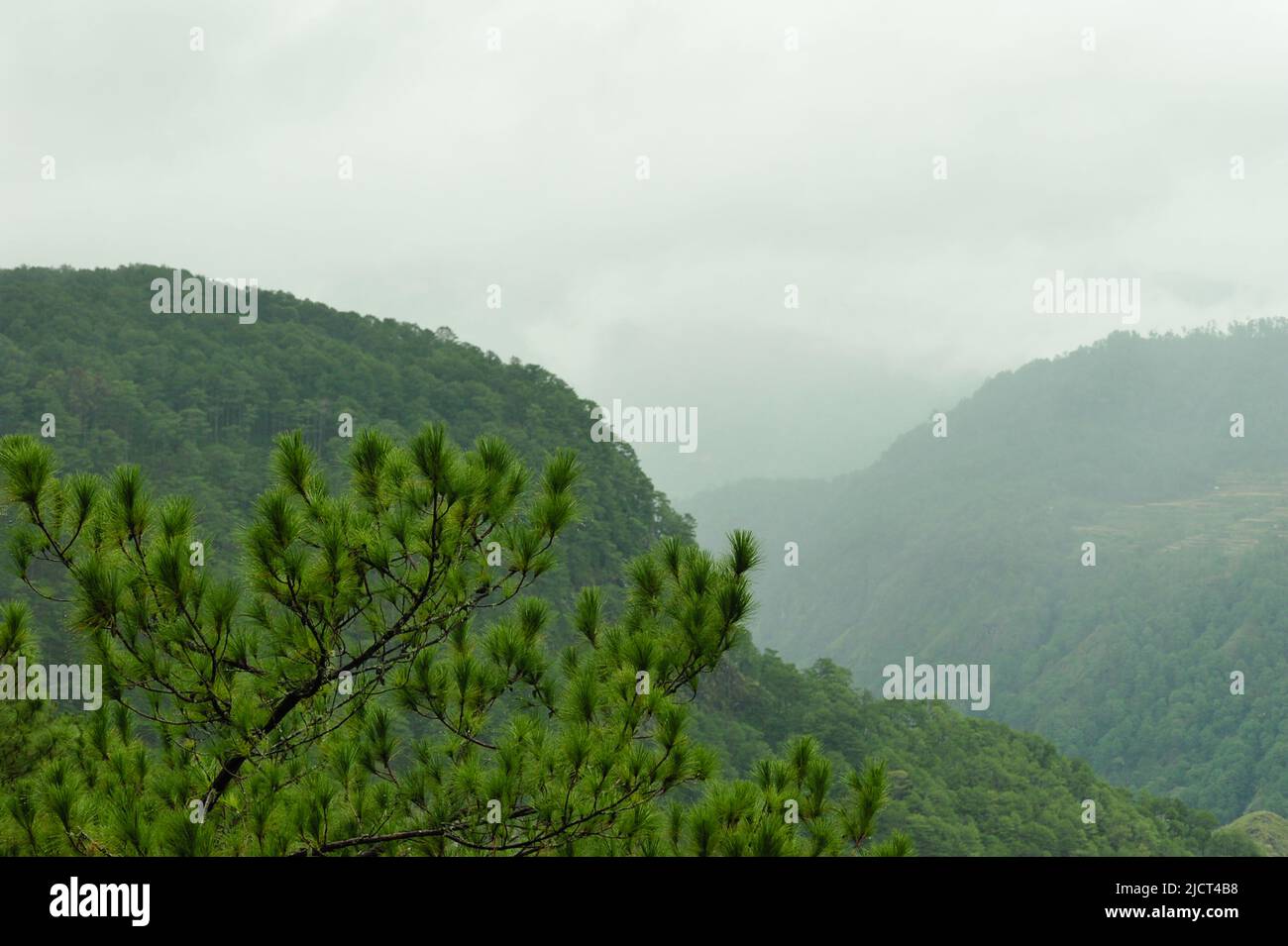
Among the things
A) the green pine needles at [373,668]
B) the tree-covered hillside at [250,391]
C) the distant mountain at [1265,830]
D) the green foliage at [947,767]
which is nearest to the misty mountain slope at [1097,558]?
the green foliage at [947,767]

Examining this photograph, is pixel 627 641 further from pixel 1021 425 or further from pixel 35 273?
pixel 1021 425

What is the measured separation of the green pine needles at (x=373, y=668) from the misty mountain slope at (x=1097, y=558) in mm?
37317

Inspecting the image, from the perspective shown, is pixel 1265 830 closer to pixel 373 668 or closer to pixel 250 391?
pixel 250 391

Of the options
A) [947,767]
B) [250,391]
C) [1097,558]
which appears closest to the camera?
[947,767]

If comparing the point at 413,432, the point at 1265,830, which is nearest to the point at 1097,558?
the point at 1265,830

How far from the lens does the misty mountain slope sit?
7088cm

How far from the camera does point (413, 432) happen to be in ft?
91.5

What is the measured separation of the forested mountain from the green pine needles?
81.4 ft

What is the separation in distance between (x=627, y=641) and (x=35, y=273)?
176ft

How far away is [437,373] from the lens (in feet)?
157

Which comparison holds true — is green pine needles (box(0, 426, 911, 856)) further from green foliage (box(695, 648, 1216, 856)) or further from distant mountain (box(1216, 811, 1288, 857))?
distant mountain (box(1216, 811, 1288, 857))

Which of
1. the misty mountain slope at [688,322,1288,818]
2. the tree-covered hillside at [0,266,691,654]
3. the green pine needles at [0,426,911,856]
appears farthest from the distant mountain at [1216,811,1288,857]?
the green pine needles at [0,426,911,856]

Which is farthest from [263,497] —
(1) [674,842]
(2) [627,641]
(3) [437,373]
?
(3) [437,373]

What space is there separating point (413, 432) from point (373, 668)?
24568 mm
